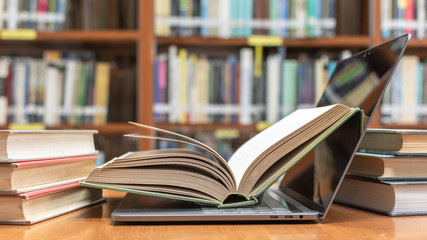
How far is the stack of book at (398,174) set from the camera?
56 centimetres

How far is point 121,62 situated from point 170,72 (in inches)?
16.9

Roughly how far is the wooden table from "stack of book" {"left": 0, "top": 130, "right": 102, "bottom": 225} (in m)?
0.02

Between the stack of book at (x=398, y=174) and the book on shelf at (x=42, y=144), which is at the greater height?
the book on shelf at (x=42, y=144)

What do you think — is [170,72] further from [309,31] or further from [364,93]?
[364,93]

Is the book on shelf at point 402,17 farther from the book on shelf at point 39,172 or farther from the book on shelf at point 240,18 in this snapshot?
the book on shelf at point 39,172

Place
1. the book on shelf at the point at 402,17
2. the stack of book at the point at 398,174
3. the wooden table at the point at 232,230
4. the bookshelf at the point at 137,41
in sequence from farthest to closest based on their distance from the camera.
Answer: the book on shelf at the point at 402,17 → the bookshelf at the point at 137,41 → the stack of book at the point at 398,174 → the wooden table at the point at 232,230

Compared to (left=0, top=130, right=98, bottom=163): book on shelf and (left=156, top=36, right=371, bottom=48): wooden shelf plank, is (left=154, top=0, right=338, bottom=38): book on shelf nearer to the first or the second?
(left=156, top=36, right=371, bottom=48): wooden shelf plank

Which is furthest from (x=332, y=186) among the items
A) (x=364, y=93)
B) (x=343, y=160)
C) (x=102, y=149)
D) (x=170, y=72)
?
(x=102, y=149)

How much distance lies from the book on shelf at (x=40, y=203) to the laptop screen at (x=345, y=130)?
33cm

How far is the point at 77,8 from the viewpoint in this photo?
1.86m

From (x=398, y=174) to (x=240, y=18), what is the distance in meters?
1.35

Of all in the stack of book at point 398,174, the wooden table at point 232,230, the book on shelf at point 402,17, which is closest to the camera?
the wooden table at point 232,230

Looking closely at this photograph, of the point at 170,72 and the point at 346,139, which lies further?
the point at 170,72

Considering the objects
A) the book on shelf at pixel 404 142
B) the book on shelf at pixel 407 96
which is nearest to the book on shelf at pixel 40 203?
the book on shelf at pixel 404 142
